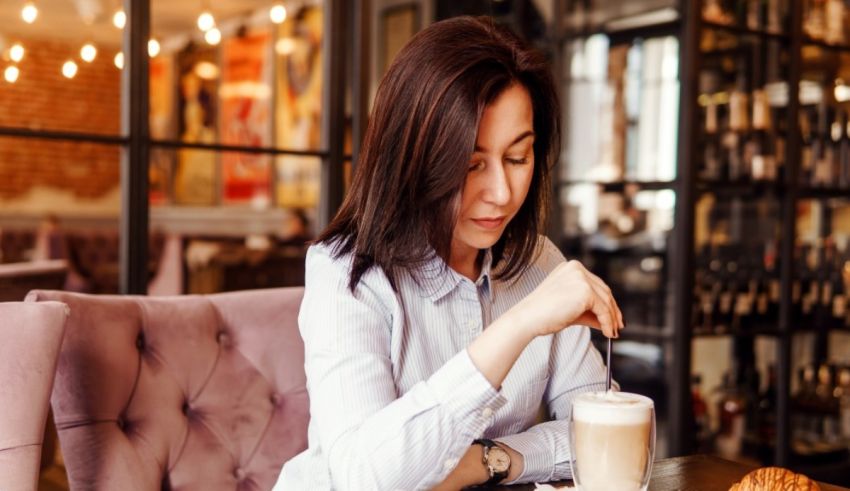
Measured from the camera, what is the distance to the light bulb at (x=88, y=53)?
8.92m

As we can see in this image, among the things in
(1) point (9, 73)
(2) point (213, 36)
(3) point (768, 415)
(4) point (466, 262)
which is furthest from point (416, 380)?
(2) point (213, 36)

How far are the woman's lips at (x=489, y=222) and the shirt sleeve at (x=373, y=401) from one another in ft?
0.60

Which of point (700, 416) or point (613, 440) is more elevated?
point (613, 440)

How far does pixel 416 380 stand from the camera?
55.5 inches

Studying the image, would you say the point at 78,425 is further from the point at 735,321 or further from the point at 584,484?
the point at 735,321

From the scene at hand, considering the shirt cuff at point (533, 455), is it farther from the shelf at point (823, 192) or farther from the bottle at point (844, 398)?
the bottle at point (844, 398)

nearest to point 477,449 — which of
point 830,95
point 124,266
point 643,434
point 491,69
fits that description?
point 643,434

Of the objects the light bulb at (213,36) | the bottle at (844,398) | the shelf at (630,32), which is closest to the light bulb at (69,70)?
the light bulb at (213,36)

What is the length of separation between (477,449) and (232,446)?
0.67 m

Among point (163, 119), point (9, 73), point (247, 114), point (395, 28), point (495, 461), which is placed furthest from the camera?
point (163, 119)

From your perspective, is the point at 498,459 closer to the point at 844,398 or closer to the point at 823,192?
the point at 823,192

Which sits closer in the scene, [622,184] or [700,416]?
[622,184]

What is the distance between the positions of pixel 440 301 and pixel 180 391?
0.59m

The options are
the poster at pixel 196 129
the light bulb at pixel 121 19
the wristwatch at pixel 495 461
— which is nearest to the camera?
the wristwatch at pixel 495 461
